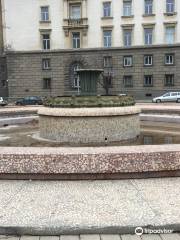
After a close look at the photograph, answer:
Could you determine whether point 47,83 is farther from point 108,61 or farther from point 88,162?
point 88,162

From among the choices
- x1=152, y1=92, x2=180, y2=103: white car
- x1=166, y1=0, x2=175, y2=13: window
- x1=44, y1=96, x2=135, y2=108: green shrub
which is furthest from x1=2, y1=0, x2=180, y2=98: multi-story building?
x1=44, y1=96, x2=135, y2=108: green shrub

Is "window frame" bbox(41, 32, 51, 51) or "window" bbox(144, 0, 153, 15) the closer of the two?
"window" bbox(144, 0, 153, 15)

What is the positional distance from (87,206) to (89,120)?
200 inches

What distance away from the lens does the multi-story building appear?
48.2 m

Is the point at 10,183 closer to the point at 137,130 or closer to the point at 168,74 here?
the point at 137,130

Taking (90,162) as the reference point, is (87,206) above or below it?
below

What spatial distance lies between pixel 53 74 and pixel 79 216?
4661 centimetres

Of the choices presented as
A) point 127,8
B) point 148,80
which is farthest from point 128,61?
point 127,8

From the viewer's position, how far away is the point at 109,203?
546cm

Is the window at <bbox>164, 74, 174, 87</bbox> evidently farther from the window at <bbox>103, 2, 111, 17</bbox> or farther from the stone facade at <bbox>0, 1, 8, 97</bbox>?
the stone facade at <bbox>0, 1, 8, 97</bbox>

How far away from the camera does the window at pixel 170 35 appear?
47750 millimetres

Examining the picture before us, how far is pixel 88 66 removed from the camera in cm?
4975

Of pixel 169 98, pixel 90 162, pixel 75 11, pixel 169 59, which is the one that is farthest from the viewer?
pixel 75 11

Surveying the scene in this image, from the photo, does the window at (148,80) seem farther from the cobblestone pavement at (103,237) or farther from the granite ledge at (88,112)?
the cobblestone pavement at (103,237)
